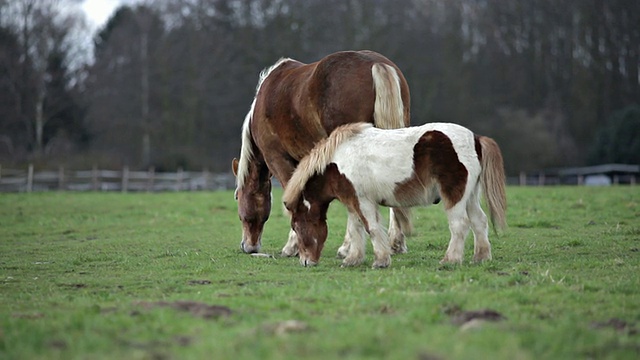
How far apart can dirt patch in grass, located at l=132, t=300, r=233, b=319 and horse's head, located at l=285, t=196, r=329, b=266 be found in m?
2.94

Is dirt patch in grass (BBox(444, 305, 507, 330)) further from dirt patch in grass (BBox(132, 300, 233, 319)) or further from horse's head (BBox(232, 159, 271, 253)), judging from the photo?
horse's head (BBox(232, 159, 271, 253))

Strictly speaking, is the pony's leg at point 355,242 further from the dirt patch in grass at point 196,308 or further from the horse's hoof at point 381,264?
the dirt patch in grass at point 196,308

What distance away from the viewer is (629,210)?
15.0m

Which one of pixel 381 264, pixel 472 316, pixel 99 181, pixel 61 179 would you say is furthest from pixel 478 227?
pixel 99 181

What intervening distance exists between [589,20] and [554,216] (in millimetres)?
34950

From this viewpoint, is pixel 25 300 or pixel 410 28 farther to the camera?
pixel 410 28

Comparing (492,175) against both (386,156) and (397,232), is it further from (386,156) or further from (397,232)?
(397,232)

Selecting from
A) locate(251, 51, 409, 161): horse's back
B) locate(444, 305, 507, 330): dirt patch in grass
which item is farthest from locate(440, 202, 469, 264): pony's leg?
locate(444, 305, 507, 330): dirt patch in grass

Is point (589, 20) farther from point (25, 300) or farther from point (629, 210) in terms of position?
point (25, 300)

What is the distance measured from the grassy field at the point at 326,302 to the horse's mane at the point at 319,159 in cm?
85

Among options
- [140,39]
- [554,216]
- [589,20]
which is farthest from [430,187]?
[589,20]

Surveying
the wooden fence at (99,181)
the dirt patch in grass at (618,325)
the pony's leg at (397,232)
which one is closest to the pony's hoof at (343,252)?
the pony's leg at (397,232)

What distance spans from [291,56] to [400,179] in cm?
3378

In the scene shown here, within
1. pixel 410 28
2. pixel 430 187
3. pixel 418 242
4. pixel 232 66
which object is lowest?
pixel 418 242
